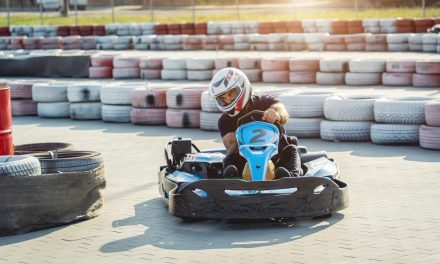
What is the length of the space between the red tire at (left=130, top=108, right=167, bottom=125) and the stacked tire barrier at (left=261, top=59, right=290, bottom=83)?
175 inches

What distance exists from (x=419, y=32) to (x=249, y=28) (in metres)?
4.83

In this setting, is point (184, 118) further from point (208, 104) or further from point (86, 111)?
point (86, 111)

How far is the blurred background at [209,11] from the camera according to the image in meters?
28.4

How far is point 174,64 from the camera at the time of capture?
16.6 meters

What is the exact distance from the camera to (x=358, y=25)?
22.9m

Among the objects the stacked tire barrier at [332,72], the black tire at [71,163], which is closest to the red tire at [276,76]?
the stacked tire barrier at [332,72]

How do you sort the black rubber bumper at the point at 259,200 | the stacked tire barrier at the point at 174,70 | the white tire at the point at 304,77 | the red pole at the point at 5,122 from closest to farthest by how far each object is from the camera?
the black rubber bumper at the point at 259,200
the red pole at the point at 5,122
the white tire at the point at 304,77
the stacked tire barrier at the point at 174,70

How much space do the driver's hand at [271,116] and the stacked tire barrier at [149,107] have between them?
16.8ft

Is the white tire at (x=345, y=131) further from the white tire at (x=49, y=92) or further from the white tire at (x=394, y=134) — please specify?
the white tire at (x=49, y=92)

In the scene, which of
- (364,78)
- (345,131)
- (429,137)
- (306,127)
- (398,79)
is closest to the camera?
(429,137)

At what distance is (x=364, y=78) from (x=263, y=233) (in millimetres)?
9112

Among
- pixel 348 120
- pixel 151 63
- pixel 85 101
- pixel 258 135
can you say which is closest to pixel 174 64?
pixel 151 63

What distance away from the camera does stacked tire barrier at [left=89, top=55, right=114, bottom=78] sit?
17.6 m

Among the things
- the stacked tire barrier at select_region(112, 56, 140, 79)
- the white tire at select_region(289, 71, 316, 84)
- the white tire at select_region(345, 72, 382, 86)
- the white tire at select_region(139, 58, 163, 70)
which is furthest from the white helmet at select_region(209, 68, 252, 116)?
the stacked tire barrier at select_region(112, 56, 140, 79)
